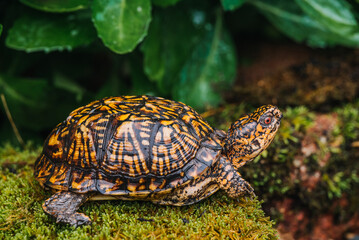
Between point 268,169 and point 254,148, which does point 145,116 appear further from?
point 268,169

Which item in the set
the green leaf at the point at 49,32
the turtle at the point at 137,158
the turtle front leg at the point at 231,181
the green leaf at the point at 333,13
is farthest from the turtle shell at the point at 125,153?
the green leaf at the point at 333,13

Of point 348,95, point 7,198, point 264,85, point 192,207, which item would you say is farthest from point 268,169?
point 7,198

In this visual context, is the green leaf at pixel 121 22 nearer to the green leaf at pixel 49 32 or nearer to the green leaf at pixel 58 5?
the green leaf at pixel 58 5

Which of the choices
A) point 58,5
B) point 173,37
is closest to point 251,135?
point 173,37

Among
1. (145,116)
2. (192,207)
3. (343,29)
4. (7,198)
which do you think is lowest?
(7,198)

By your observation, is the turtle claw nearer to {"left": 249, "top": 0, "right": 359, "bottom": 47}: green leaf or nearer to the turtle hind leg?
the turtle hind leg
